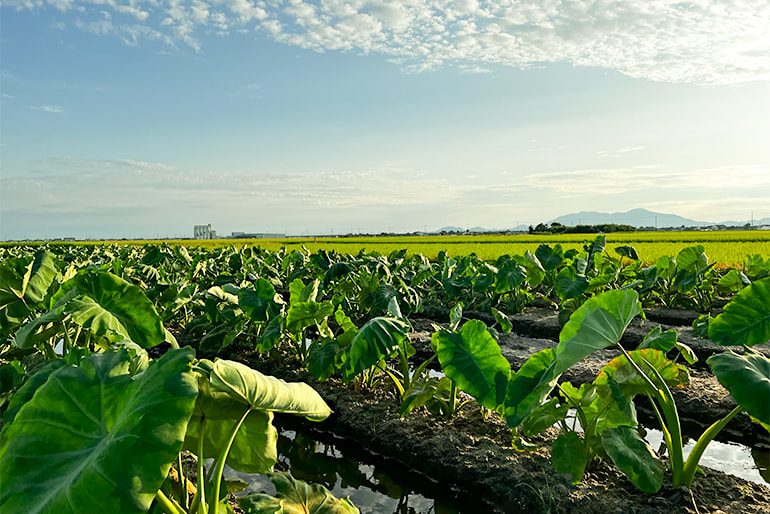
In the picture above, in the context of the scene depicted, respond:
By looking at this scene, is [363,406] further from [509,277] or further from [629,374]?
[509,277]

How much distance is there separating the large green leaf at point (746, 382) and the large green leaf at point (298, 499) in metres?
1.54

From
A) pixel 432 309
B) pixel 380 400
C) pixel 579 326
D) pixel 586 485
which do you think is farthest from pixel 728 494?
pixel 432 309

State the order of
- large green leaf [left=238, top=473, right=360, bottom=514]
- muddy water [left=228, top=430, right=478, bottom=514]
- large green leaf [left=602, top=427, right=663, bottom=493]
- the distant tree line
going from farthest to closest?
the distant tree line
muddy water [left=228, top=430, right=478, bottom=514]
large green leaf [left=602, top=427, right=663, bottom=493]
large green leaf [left=238, top=473, right=360, bottom=514]

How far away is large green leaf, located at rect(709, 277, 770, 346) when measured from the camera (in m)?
2.15

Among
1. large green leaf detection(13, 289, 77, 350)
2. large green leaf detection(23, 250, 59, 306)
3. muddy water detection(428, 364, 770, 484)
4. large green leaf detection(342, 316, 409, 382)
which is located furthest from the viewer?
large green leaf detection(23, 250, 59, 306)

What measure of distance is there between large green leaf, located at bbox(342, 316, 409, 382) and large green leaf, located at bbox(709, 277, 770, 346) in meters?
1.60

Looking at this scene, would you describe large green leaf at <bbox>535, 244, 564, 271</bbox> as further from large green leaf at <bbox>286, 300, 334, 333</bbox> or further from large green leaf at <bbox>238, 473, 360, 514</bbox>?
large green leaf at <bbox>238, 473, 360, 514</bbox>

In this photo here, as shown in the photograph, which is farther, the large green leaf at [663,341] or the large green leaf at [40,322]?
the large green leaf at [663,341]

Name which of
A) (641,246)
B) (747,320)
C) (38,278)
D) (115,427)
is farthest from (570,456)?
(641,246)

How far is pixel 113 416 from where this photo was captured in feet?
4.14

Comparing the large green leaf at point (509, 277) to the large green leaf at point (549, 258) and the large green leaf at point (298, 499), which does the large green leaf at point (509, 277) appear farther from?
the large green leaf at point (298, 499)

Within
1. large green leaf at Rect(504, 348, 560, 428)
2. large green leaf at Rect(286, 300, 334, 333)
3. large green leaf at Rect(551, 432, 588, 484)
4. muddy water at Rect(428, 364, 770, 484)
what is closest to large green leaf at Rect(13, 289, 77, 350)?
large green leaf at Rect(286, 300, 334, 333)

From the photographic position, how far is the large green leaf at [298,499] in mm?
1635

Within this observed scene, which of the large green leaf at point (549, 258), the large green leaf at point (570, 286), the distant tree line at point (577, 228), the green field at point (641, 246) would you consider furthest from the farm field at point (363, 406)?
the distant tree line at point (577, 228)
